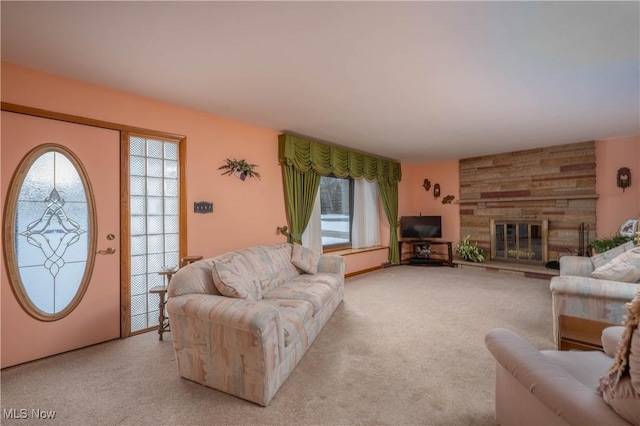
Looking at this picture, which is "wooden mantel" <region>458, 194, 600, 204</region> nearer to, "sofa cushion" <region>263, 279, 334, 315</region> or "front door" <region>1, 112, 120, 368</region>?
"sofa cushion" <region>263, 279, 334, 315</region>

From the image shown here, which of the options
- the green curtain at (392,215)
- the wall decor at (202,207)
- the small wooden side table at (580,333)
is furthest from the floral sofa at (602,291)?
the green curtain at (392,215)

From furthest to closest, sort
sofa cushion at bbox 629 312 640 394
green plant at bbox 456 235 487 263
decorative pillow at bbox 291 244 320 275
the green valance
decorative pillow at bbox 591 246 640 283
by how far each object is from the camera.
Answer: green plant at bbox 456 235 487 263, the green valance, decorative pillow at bbox 291 244 320 275, decorative pillow at bbox 591 246 640 283, sofa cushion at bbox 629 312 640 394

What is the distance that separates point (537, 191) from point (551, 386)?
5520mm

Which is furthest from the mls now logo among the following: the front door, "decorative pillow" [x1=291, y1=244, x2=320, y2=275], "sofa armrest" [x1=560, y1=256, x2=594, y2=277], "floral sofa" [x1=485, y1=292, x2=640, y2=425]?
"sofa armrest" [x1=560, y1=256, x2=594, y2=277]

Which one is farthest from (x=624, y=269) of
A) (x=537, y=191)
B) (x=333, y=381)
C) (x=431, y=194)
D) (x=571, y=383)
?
(x=431, y=194)

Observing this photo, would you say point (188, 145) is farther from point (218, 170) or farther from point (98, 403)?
point (98, 403)

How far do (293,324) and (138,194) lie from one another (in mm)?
2187

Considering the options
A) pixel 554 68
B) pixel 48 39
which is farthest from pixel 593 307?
pixel 48 39

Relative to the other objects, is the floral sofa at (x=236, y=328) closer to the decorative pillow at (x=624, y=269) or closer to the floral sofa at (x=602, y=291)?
the floral sofa at (x=602, y=291)

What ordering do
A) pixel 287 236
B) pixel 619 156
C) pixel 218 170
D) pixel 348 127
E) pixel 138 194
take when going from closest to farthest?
pixel 138 194, pixel 218 170, pixel 348 127, pixel 287 236, pixel 619 156

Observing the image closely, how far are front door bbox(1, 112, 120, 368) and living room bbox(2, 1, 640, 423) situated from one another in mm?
20

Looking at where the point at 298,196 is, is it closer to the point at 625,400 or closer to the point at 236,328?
the point at 236,328

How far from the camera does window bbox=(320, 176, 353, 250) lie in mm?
5277

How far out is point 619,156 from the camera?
15.4ft
